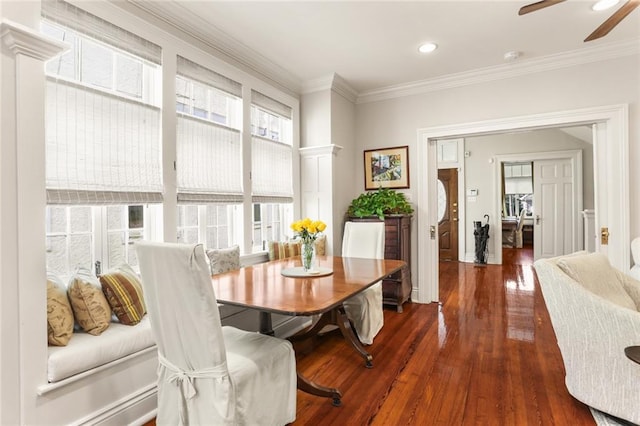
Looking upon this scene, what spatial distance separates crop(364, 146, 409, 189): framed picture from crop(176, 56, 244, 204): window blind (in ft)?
6.45

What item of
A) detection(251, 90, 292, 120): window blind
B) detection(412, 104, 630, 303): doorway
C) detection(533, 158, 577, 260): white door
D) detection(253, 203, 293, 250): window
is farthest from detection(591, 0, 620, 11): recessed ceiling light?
detection(533, 158, 577, 260): white door

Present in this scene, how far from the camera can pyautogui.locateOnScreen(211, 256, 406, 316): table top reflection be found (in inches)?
65.9

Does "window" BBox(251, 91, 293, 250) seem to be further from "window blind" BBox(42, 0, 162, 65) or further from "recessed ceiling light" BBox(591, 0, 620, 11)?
"recessed ceiling light" BBox(591, 0, 620, 11)

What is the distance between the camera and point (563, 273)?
2.07m

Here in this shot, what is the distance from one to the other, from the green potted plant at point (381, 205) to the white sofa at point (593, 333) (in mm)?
2105

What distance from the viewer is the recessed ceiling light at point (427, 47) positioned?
10.8ft

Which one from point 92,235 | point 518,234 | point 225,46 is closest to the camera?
point 92,235

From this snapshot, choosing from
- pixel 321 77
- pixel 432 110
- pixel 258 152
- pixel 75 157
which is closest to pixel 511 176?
pixel 432 110

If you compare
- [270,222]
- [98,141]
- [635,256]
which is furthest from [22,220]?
[635,256]

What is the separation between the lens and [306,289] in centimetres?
198

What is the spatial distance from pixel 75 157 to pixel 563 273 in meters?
3.09

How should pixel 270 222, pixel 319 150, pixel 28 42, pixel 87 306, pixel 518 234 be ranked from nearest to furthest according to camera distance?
pixel 28 42, pixel 87 306, pixel 270 222, pixel 319 150, pixel 518 234

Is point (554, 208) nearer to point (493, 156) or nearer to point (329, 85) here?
point (493, 156)

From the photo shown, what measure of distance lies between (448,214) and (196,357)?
22.8ft
